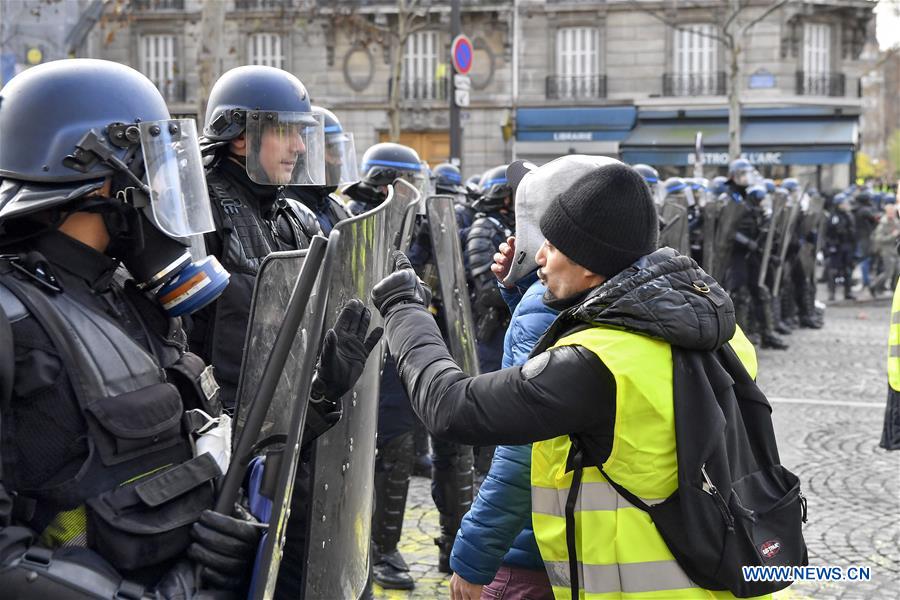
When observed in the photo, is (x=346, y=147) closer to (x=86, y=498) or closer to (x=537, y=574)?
(x=537, y=574)

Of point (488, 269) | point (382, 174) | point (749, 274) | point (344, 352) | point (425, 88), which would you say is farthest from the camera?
point (425, 88)

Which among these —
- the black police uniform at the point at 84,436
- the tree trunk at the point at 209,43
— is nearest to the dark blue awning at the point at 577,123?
the tree trunk at the point at 209,43

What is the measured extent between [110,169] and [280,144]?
141 centimetres

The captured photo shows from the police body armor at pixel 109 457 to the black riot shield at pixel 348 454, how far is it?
24 centimetres

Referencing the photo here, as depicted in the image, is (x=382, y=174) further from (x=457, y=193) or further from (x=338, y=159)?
(x=457, y=193)

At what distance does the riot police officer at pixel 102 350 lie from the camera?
169 cm

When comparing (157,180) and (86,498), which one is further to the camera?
(157,180)

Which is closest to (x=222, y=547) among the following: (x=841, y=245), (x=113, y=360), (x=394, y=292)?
(x=113, y=360)

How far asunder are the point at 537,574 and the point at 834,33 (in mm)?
31022

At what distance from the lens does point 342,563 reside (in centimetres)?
205

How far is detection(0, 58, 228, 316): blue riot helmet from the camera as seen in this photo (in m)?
1.86

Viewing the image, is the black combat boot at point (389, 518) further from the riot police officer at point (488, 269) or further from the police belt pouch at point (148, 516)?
the police belt pouch at point (148, 516)

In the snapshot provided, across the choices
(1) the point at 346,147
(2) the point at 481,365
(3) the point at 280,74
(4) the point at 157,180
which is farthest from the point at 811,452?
(4) the point at 157,180

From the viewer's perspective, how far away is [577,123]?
29750 millimetres
